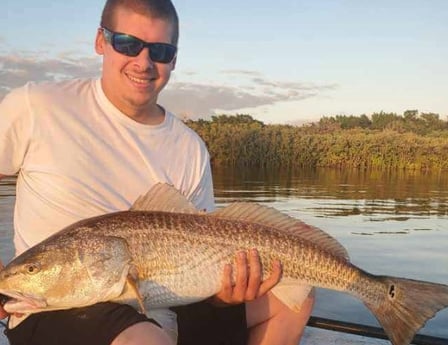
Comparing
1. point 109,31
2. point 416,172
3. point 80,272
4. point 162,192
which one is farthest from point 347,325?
point 416,172

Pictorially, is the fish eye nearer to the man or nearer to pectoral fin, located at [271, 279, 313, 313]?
the man

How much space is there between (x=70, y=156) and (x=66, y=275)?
0.75m

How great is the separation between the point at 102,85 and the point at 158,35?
44cm

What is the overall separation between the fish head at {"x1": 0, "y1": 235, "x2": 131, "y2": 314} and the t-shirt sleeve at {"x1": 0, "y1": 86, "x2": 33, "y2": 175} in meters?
0.69

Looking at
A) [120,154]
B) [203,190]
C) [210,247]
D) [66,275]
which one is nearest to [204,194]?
[203,190]

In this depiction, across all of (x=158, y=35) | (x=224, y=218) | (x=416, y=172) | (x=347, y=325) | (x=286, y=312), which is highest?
(x=158, y=35)

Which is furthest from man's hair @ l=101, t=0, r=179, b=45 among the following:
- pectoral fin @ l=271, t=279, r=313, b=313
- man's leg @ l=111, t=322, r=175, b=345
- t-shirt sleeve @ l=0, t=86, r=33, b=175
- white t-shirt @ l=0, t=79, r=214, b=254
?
man's leg @ l=111, t=322, r=175, b=345

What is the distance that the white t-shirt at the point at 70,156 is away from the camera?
3076 millimetres

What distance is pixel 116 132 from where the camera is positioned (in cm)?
332

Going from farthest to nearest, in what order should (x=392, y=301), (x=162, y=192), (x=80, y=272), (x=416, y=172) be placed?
(x=416, y=172) < (x=392, y=301) < (x=162, y=192) < (x=80, y=272)

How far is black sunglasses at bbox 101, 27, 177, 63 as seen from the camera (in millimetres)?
3291

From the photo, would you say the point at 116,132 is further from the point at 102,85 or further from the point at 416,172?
the point at 416,172

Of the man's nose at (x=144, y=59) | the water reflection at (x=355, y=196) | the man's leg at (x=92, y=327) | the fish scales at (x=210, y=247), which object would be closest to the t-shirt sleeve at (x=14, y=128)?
the man's nose at (x=144, y=59)

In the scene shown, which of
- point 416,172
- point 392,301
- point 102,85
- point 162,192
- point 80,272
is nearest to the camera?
point 80,272
